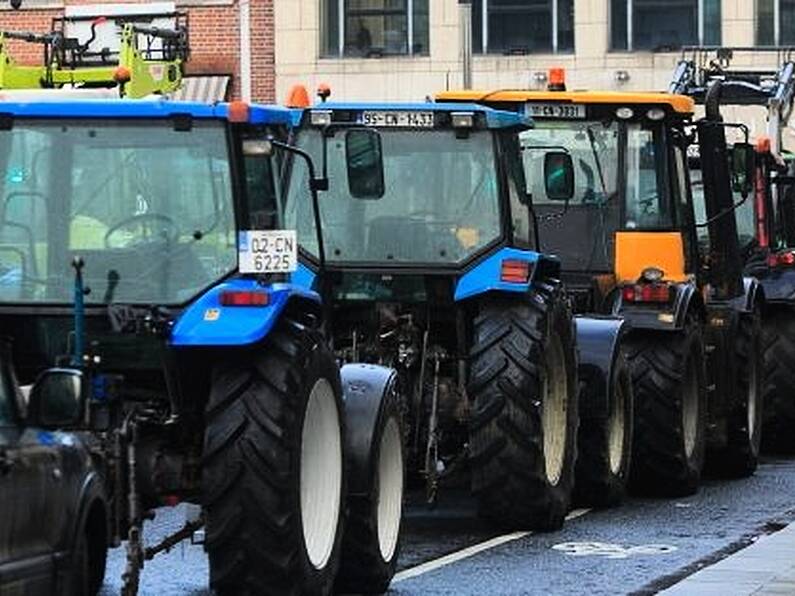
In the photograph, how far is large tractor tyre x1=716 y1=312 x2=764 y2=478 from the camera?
1759 centimetres

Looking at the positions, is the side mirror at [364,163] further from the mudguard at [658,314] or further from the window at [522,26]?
the window at [522,26]

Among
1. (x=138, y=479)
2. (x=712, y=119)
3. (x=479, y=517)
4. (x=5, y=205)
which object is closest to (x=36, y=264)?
(x=5, y=205)

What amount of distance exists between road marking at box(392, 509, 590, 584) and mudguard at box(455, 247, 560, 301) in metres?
1.48

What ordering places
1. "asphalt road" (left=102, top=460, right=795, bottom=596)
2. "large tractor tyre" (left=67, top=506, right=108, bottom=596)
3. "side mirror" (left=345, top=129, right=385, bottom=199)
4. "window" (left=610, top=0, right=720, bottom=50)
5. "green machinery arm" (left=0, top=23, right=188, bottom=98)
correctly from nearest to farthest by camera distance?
"large tractor tyre" (left=67, top=506, right=108, bottom=596), "asphalt road" (left=102, top=460, right=795, bottom=596), "side mirror" (left=345, top=129, right=385, bottom=199), "green machinery arm" (left=0, top=23, right=188, bottom=98), "window" (left=610, top=0, right=720, bottom=50)

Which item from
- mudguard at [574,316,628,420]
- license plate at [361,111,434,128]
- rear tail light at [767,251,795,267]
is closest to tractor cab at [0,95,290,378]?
license plate at [361,111,434,128]

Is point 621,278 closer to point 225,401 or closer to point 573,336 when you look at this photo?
point 573,336

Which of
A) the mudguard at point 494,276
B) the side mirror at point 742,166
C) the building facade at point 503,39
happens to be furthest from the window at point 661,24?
the mudguard at point 494,276

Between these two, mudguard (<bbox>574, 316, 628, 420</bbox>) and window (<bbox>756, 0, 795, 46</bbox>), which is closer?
mudguard (<bbox>574, 316, 628, 420</bbox>)

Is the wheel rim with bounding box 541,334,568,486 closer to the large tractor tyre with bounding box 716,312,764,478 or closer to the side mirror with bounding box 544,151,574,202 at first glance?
the side mirror with bounding box 544,151,574,202

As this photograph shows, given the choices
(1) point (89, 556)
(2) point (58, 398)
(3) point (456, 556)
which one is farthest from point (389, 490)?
(2) point (58, 398)

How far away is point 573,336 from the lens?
1376 cm

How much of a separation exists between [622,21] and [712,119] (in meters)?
21.3

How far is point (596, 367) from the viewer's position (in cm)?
1452

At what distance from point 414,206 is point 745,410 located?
5296mm
